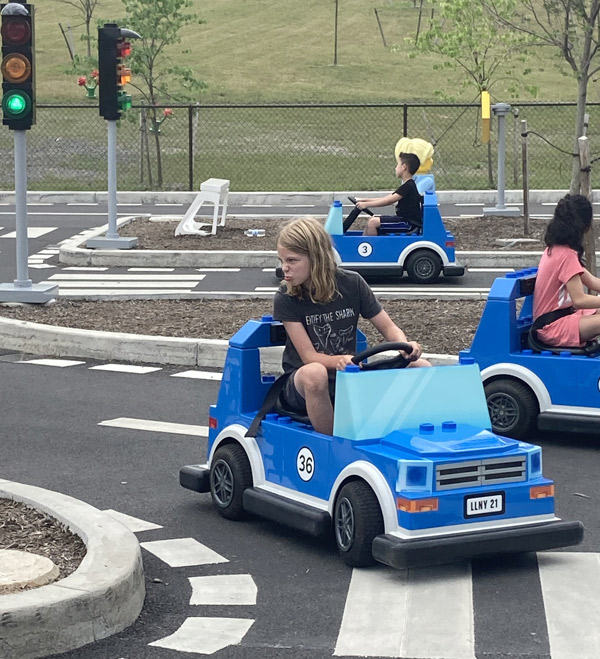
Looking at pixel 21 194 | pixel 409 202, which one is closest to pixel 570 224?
pixel 21 194

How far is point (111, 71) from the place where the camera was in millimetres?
17812

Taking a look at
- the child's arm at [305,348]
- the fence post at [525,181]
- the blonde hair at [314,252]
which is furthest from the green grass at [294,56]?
the child's arm at [305,348]

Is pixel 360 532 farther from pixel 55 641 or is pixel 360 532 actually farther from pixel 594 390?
pixel 594 390

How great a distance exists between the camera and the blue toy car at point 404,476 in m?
5.68

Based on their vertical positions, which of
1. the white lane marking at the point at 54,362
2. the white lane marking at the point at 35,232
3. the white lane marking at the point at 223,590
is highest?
the white lane marking at the point at 35,232

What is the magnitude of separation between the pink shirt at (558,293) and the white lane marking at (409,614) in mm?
2821

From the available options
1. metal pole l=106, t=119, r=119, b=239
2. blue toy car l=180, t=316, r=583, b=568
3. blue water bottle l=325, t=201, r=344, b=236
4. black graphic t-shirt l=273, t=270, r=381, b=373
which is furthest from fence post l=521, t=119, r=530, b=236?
blue toy car l=180, t=316, r=583, b=568

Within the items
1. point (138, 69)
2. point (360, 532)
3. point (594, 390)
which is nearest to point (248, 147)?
point (138, 69)

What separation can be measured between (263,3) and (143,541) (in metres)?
79.1

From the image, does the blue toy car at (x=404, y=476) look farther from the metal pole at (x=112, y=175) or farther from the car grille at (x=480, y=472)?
the metal pole at (x=112, y=175)

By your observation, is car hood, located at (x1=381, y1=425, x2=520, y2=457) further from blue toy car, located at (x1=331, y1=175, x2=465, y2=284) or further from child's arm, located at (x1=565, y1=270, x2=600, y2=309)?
blue toy car, located at (x1=331, y1=175, x2=465, y2=284)

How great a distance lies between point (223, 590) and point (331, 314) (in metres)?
1.62

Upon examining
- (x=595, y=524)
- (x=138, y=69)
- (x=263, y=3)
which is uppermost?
(x=263, y=3)

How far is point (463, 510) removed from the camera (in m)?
5.75
